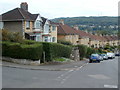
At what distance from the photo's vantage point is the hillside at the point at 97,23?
536 ft

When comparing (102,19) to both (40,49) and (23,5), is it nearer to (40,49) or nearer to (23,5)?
(23,5)

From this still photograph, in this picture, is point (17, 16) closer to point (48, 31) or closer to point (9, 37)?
point (9, 37)

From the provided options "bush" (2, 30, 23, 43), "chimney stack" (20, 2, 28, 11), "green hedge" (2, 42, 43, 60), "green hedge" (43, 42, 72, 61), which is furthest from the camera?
"chimney stack" (20, 2, 28, 11)

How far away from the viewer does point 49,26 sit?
3972cm

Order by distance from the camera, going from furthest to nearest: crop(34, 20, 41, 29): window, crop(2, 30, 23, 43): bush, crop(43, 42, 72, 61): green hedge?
crop(34, 20, 41, 29): window < crop(43, 42, 72, 61): green hedge < crop(2, 30, 23, 43): bush

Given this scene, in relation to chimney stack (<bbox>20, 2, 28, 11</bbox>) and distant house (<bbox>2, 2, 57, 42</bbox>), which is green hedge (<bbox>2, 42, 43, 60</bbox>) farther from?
chimney stack (<bbox>20, 2, 28, 11</bbox>)

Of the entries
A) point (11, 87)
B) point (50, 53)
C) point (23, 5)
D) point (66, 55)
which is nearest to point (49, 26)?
point (23, 5)

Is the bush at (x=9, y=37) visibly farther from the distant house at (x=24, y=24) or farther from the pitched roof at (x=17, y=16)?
the pitched roof at (x=17, y=16)

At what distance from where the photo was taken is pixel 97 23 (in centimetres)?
17200

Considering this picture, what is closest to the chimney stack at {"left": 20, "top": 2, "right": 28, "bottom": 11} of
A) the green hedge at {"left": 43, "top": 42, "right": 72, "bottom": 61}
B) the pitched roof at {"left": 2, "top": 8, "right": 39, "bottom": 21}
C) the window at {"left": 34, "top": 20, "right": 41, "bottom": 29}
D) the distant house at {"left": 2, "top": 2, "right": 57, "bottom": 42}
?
the distant house at {"left": 2, "top": 2, "right": 57, "bottom": 42}

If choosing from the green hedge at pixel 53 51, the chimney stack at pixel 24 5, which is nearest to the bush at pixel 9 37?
the green hedge at pixel 53 51

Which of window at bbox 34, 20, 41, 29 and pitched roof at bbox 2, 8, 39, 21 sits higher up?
pitched roof at bbox 2, 8, 39, 21

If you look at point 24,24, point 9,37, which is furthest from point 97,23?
point 9,37

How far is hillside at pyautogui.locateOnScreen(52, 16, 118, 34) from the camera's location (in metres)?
163
